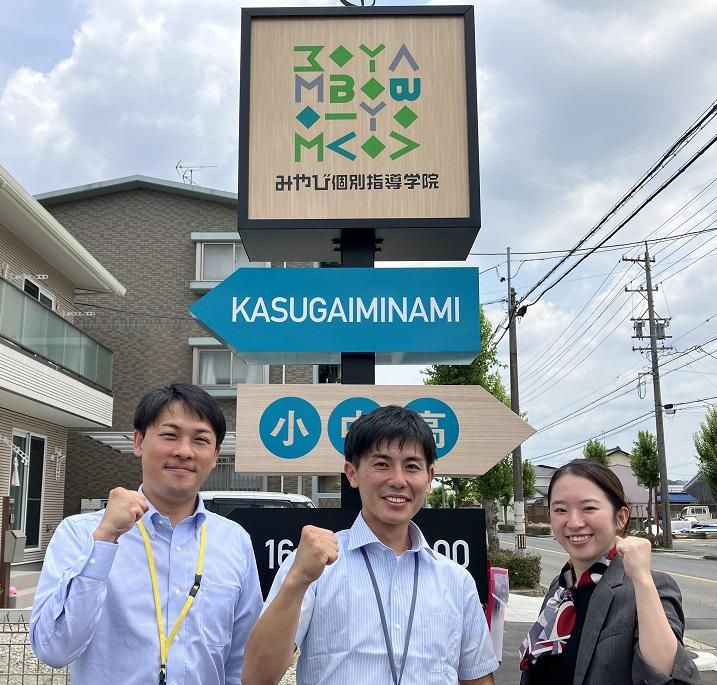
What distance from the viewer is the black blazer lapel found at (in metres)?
2.14

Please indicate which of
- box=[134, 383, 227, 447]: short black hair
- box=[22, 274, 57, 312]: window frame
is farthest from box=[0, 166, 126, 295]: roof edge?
box=[134, 383, 227, 447]: short black hair

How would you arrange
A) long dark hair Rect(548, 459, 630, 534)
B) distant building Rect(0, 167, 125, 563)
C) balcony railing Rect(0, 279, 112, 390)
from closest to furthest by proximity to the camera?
long dark hair Rect(548, 459, 630, 534) → balcony railing Rect(0, 279, 112, 390) → distant building Rect(0, 167, 125, 563)

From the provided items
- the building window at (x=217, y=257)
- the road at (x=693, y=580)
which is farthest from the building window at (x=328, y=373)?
the road at (x=693, y=580)

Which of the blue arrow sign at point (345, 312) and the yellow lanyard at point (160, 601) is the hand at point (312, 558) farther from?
the blue arrow sign at point (345, 312)

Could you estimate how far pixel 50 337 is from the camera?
14664mm

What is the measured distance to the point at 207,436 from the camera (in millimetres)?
2418

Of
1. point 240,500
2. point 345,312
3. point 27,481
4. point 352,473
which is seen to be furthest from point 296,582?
point 27,481

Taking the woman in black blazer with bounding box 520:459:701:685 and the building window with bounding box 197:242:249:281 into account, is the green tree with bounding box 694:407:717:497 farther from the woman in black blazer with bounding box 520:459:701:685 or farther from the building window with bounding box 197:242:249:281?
the woman in black blazer with bounding box 520:459:701:685

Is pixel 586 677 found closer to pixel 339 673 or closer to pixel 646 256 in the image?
pixel 339 673

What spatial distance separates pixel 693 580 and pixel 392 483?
59.9 ft

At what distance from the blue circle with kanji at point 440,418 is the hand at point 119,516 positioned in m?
1.89

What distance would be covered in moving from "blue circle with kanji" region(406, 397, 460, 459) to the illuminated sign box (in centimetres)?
98

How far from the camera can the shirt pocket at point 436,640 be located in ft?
6.95

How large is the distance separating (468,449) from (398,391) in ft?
1.43
